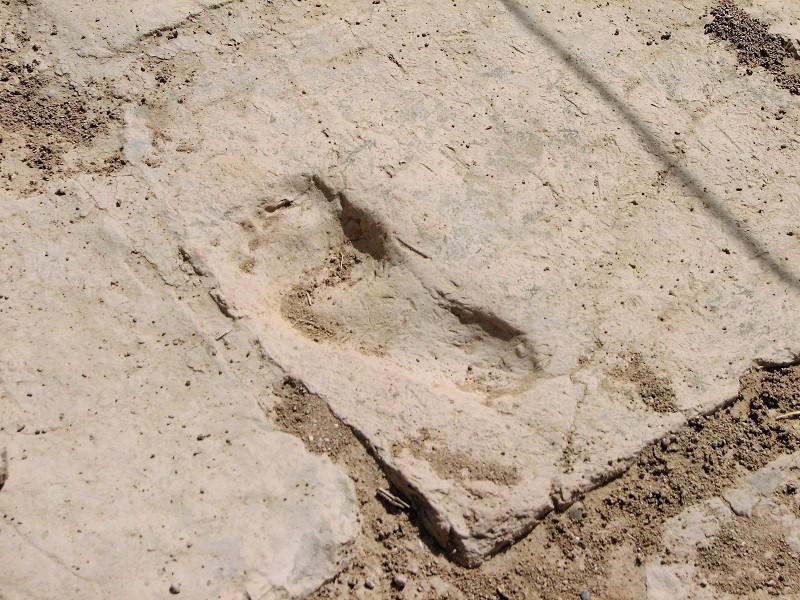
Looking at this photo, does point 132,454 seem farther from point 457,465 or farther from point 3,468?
point 457,465

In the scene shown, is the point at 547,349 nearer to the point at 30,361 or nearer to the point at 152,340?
the point at 152,340

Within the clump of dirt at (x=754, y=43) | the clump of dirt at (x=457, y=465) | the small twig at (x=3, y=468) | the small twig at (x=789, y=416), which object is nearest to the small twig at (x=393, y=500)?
the clump of dirt at (x=457, y=465)

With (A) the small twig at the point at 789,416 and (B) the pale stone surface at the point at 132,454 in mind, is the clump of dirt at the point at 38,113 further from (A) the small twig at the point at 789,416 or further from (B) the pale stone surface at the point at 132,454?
(A) the small twig at the point at 789,416

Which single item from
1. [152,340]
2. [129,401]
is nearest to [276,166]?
[152,340]

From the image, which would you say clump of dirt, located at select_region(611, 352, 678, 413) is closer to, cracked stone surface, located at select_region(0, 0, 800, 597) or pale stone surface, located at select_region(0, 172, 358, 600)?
cracked stone surface, located at select_region(0, 0, 800, 597)

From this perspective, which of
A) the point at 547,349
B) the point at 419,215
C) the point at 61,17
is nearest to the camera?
the point at 547,349

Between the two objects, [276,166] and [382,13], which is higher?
[382,13]

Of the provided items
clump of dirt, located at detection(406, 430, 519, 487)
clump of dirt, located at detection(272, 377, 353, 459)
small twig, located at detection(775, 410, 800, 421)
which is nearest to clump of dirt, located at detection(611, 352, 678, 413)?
small twig, located at detection(775, 410, 800, 421)
